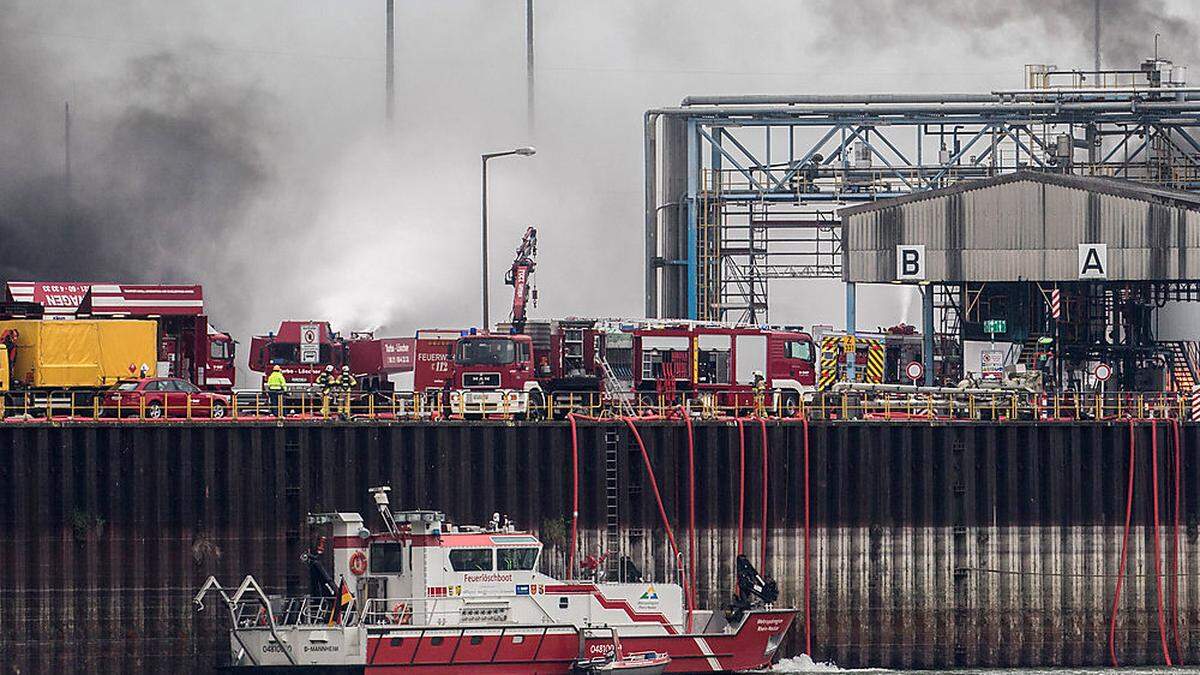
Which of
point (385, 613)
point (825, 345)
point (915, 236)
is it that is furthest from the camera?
point (825, 345)

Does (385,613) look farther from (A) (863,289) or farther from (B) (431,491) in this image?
(A) (863,289)

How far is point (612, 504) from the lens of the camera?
58.4 meters

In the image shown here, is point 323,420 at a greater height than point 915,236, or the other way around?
point 915,236

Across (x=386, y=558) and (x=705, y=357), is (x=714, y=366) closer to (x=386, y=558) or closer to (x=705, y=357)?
(x=705, y=357)

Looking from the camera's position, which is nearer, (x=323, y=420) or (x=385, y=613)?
(x=385, y=613)

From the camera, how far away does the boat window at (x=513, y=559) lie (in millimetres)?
52781

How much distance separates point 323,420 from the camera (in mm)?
58000

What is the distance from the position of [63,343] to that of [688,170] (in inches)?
1331

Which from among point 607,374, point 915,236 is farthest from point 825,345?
point 607,374

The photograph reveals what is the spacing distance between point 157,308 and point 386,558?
18.2m

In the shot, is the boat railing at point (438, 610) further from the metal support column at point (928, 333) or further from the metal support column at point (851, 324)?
the metal support column at point (851, 324)

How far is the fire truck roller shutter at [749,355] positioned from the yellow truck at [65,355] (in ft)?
58.9

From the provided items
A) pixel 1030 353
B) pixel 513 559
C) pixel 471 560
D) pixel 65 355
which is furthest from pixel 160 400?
pixel 1030 353

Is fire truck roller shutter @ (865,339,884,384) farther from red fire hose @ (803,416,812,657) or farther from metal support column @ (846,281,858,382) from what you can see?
red fire hose @ (803,416,812,657)
